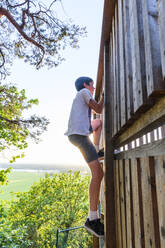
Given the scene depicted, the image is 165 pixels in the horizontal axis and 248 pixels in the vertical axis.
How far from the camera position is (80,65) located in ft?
28.2

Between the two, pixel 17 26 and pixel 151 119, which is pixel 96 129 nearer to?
pixel 151 119

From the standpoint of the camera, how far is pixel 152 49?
0.61 metres

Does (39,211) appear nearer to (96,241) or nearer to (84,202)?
(84,202)

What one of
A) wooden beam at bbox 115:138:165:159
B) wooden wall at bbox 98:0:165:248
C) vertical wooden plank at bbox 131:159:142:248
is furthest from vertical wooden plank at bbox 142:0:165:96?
vertical wooden plank at bbox 131:159:142:248

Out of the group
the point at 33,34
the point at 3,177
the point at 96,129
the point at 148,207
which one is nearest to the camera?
the point at 148,207

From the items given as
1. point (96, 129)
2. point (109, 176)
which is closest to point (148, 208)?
point (109, 176)

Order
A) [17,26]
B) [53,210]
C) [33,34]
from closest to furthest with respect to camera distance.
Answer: [17,26] < [33,34] < [53,210]

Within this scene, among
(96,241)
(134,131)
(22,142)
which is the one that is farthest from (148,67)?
(22,142)

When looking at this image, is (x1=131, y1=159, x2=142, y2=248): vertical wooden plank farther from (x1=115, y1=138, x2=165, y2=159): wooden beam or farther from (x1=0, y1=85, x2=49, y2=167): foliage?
(x1=0, y1=85, x2=49, y2=167): foliage

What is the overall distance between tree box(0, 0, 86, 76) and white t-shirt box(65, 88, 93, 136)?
247 cm

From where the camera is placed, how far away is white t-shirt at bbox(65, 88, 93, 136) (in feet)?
6.06

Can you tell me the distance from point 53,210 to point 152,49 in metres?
12.2

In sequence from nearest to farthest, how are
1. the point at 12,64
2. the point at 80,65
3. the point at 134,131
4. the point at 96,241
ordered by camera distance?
the point at 134,131 < the point at 96,241 < the point at 12,64 < the point at 80,65

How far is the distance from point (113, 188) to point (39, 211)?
35.3 feet
